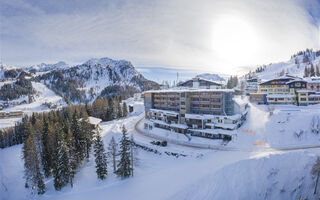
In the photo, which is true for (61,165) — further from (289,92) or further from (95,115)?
(289,92)

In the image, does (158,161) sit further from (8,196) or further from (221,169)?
(8,196)

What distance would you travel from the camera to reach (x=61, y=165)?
101 ft

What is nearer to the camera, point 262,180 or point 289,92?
point 262,180

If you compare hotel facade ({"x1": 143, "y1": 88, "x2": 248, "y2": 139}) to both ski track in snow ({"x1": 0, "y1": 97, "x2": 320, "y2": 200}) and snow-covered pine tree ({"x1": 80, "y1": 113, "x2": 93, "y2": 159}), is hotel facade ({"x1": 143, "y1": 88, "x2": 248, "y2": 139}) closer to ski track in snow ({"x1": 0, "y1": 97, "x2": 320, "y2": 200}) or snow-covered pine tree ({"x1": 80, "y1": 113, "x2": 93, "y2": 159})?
ski track in snow ({"x1": 0, "y1": 97, "x2": 320, "y2": 200})

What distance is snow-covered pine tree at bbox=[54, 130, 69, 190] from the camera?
30.6 m

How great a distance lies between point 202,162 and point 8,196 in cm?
3895

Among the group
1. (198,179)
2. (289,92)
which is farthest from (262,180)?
(289,92)

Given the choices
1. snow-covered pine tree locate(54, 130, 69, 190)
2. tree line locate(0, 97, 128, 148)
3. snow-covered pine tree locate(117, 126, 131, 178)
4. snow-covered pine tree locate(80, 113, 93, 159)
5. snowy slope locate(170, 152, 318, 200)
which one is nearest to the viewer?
snowy slope locate(170, 152, 318, 200)

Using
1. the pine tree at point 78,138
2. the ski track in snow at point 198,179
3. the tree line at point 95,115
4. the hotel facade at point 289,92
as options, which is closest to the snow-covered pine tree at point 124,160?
the ski track in snow at point 198,179

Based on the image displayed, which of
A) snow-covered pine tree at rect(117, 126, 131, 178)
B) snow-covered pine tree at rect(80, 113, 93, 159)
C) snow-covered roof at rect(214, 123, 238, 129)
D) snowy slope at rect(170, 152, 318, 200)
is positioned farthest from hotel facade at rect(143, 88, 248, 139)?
snow-covered pine tree at rect(117, 126, 131, 178)

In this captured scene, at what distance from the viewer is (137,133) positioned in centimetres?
5375

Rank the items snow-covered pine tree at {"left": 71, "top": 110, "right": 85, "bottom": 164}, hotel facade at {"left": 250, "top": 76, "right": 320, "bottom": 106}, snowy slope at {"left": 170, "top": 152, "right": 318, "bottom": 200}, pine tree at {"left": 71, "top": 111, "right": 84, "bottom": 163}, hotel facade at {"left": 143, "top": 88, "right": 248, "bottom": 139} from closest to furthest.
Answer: snowy slope at {"left": 170, "top": 152, "right": 318, "bottom": 200}
pine tree at {"left": 71, "top": 111, "right": 84, "bottom": 163}
snow-covered pine tree at {"left": 71, "top": 110, "right": 85, "bottom": 164}
hotel facade at {"left": 143, "top": 88, "right": 248, "bottom": 139}
hotel facade at {"left": 250, "top": 76, "right": 320, "bottom": 106}

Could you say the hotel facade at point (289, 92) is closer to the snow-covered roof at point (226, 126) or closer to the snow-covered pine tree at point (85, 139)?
the snow-covered roof at point (226, 126)

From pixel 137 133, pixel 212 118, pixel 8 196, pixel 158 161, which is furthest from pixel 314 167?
pixel 8 196
